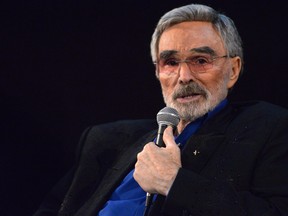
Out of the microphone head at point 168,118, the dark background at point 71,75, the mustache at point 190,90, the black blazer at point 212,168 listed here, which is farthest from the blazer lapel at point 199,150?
the dark background at point 71,75

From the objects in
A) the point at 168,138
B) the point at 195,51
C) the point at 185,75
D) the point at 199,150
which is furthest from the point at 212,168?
the point at 195,51

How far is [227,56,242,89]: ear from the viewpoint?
7.83 feet

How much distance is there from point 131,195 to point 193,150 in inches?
14.9

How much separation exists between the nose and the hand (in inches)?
17.8

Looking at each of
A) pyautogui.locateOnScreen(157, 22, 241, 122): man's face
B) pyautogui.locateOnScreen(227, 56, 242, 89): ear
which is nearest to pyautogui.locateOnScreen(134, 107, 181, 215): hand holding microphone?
pyautogui.locateOnScreen(157, 22, 241, 122): man's face

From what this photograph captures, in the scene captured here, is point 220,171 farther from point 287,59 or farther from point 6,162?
point 6,162

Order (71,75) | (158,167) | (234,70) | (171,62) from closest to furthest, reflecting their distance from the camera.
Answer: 1. (158,167)
2. (171,62)
3. (234,70)
4. (71,75)

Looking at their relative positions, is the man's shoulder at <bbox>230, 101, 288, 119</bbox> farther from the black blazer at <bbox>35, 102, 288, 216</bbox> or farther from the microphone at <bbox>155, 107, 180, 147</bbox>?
the microphone at <bbox>155, 107, 180, 147</bbox>

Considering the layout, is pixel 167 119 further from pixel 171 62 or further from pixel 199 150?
pixel 171 62

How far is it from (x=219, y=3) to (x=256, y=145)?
120cm

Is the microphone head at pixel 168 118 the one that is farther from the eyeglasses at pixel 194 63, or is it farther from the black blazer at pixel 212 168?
the eyeglasses at pixel 194 63

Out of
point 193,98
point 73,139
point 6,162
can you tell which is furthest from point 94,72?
point 193,98

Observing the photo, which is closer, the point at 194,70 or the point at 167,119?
the point at 167,119

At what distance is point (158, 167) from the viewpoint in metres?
1.74
